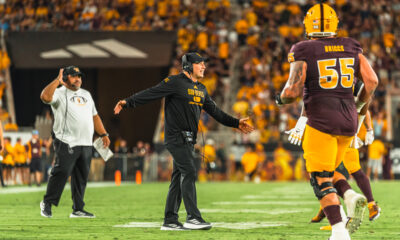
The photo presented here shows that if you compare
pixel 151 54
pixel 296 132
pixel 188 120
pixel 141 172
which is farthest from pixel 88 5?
pixel 296 132

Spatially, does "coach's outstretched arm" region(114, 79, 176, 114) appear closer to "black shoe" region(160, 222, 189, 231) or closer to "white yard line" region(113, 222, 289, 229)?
"black shoe" region(160, 222, 189, 231)

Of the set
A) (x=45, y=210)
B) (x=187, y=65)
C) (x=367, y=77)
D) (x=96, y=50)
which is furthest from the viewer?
(x=96, y=50)

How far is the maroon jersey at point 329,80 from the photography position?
625cm

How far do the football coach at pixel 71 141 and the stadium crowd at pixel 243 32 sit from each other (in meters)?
17.1

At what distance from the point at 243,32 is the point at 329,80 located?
24.2m

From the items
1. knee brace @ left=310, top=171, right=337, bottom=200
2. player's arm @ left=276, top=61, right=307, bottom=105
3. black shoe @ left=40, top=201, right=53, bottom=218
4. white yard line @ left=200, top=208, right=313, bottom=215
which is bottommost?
white yard line @ left=200, top=208, right=313, bottom=215

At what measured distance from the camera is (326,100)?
6281 millimetres

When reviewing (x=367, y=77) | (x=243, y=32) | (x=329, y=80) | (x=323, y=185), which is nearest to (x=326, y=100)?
(x=329, y=80)

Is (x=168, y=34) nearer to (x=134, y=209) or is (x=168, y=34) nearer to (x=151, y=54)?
(x=151, y=54)

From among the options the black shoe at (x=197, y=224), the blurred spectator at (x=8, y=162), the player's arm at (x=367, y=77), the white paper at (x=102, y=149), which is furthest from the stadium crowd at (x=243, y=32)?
the player's arm at (x=367, y=77)

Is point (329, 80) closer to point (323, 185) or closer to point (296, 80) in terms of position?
point (296, 80)

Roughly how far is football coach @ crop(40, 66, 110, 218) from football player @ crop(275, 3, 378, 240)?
4.55 metres

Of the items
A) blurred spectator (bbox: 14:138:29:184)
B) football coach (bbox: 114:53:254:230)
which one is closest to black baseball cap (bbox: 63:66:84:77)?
football coach (bbox: 114:53:254:230)

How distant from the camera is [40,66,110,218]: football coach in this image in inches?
400
